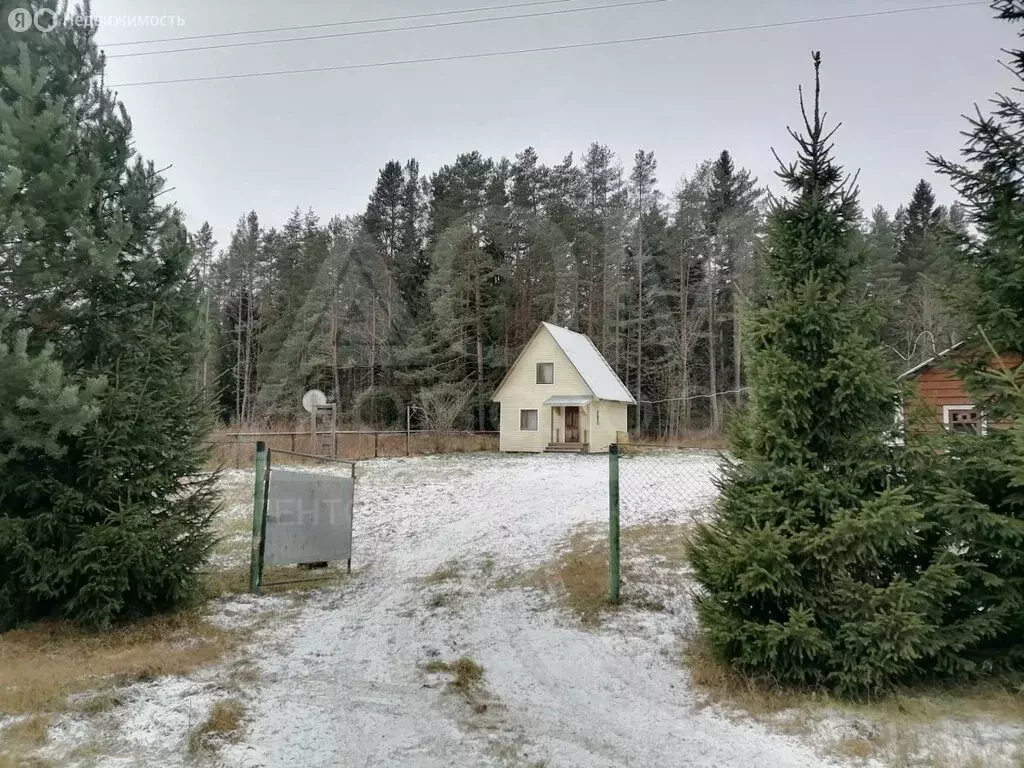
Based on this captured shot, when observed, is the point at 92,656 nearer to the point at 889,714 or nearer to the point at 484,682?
the point at 484,682

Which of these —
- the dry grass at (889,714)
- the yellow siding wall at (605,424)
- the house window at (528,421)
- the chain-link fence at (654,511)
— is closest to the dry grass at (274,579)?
the chain-link fence at (654,511)

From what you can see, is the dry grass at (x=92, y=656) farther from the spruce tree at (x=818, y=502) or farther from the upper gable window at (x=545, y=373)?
the upper gable window at (x=545, y=373)

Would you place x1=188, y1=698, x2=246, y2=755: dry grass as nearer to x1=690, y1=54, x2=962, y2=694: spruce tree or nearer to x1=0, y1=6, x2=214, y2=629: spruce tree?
x1=0, y1=6, x2=214, y2=629: spruce tree

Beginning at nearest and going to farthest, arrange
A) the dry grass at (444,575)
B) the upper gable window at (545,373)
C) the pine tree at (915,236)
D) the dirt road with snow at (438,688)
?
the dirt road with snow at (438,688) < the dry grass at (444,575) < the upper gable window at (545,373) < the pine tree at (915,236)

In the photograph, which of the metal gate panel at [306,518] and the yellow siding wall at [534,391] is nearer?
the metal gate panel at [306,518]

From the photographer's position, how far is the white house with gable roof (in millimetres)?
25688

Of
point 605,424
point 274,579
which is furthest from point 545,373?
point 274,579

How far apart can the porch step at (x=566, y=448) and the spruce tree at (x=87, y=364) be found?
20222 millimetres

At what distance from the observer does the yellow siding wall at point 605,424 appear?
84.7 ft

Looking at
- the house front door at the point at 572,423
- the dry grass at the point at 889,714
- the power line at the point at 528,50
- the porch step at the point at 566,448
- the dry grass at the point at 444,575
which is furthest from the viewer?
the house front door at the point at 572,423

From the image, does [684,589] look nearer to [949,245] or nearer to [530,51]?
[949,245]

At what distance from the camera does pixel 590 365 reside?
2764 centimetres

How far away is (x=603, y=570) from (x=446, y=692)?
333cm

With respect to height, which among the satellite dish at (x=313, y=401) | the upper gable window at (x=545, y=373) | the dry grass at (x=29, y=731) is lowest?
the dry grass at (x=29, y=731)
